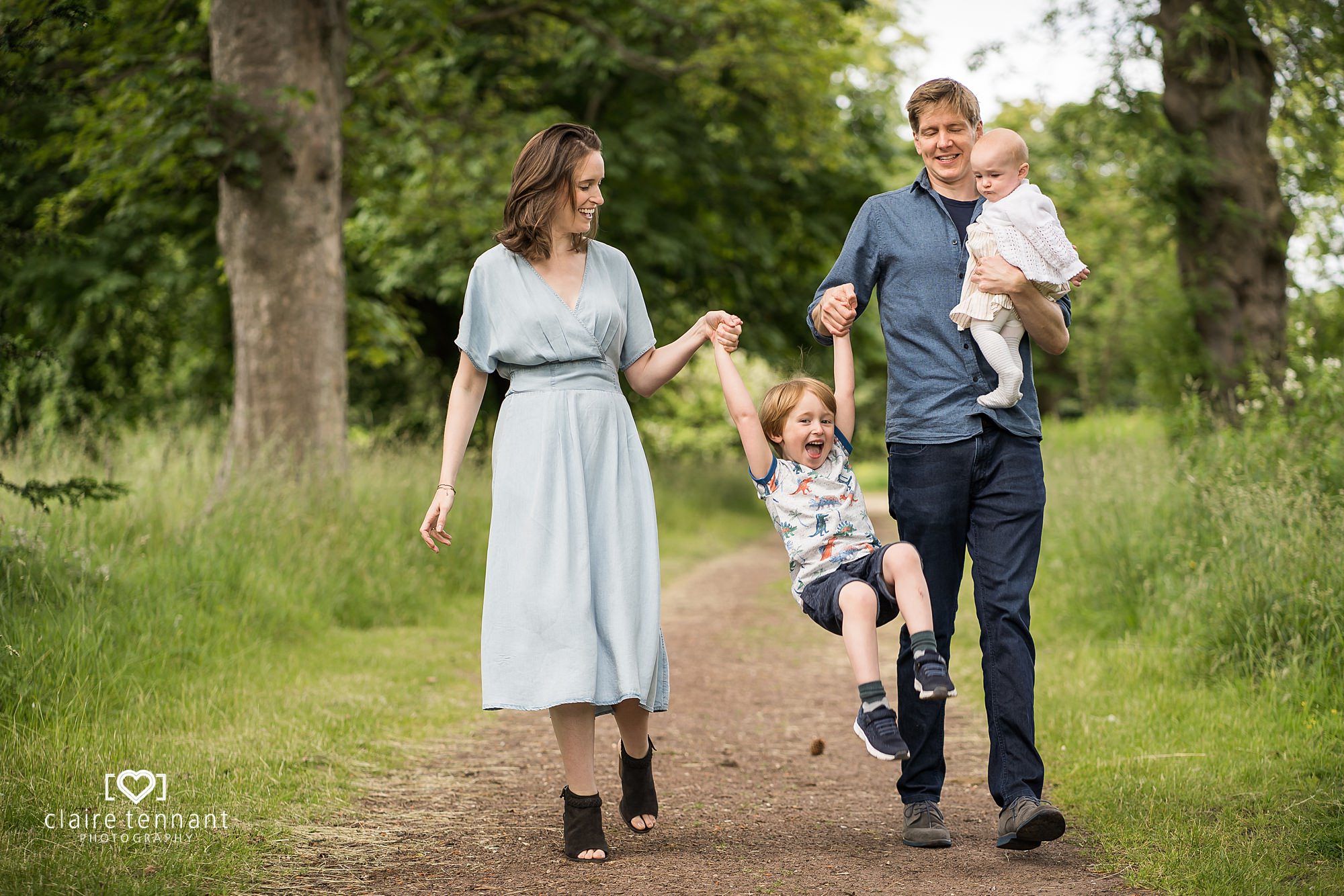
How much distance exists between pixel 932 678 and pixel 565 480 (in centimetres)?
127

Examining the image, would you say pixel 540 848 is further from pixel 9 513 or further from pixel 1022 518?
pixel 9 513

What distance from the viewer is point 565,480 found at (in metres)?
3.81

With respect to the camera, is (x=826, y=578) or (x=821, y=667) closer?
(x=826, y=578)

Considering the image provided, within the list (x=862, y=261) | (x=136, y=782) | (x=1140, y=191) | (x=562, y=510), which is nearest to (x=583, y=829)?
(x=562, y=510)

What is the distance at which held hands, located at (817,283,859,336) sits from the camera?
377cm

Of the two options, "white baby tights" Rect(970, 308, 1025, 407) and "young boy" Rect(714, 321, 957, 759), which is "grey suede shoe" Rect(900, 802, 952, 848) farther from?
"white baby tights" Rect(970, 308, 1025, 407)

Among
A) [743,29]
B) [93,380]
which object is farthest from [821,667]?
[93,380]

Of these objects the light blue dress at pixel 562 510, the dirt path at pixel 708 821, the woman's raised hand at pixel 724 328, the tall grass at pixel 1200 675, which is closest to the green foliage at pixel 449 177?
the dirt path at pixel 708 821

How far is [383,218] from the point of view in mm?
16172

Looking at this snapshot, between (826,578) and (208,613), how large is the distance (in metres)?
3.78

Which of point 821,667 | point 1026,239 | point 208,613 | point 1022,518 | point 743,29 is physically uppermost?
point 743,29

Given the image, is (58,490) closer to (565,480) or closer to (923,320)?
(565,480)

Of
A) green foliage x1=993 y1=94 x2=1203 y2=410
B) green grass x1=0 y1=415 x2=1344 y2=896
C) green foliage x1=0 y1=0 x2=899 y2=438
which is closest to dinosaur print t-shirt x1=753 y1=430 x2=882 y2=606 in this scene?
green grass x1=0 y1=415 x2=1344 y2=896

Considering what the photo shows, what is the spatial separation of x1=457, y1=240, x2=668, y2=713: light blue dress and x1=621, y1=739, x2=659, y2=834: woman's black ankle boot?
0.85 ft
